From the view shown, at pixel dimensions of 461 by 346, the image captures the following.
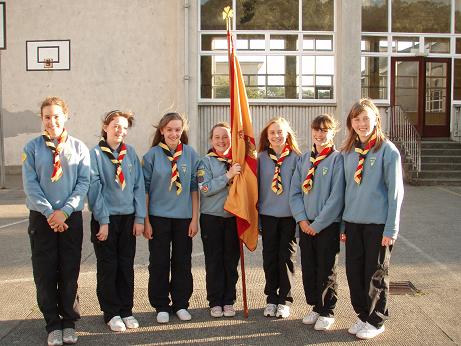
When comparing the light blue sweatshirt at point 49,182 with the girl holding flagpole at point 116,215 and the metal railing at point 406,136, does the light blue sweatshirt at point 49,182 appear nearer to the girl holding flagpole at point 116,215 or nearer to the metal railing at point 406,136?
the girl holding flagpole at point 116,215

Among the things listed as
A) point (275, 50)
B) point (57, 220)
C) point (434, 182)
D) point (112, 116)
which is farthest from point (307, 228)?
point (275, 50)

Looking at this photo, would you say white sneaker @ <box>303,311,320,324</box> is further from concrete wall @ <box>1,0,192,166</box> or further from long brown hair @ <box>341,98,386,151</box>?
concrete wall @ <box>1,0,192,166</box>

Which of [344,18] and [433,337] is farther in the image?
[344,18]

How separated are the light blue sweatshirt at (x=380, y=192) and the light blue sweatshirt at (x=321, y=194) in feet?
0.41

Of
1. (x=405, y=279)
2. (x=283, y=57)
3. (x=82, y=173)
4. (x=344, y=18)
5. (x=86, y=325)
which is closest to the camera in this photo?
(x=82, y=173)

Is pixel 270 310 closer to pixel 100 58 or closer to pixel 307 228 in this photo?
pixel 307 228

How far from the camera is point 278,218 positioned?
187 inches

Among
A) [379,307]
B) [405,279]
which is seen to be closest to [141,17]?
[405,279]

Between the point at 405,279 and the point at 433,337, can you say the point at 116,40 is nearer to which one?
the point at 405,279

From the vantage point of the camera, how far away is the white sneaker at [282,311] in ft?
15.4

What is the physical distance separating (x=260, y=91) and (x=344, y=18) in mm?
3181

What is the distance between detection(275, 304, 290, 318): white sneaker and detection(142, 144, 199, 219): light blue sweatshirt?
3.72 feet

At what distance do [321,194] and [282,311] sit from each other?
1094 mm

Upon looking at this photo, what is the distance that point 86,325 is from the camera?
15.0ft
